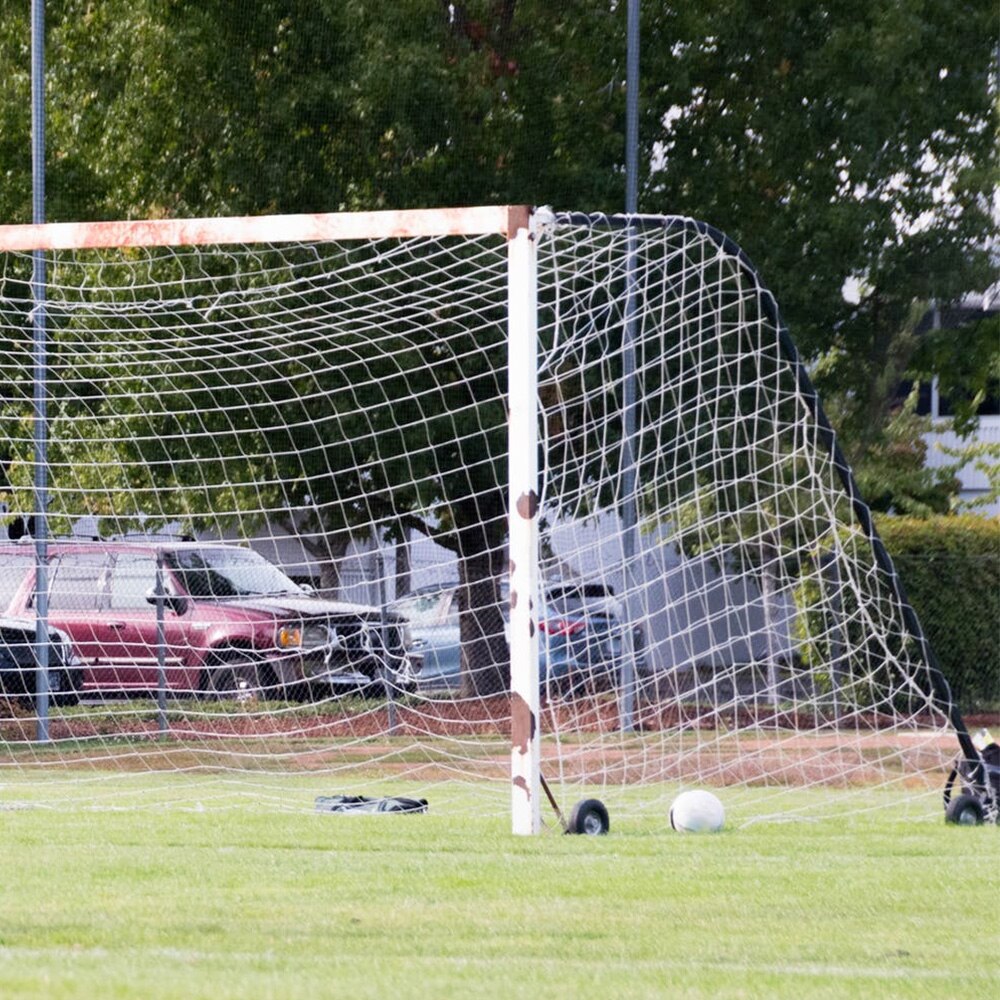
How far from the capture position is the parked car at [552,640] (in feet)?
45.4

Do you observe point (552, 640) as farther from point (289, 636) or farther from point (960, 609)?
point (960, 609)

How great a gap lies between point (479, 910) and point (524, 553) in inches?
94.3

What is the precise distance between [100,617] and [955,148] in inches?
345

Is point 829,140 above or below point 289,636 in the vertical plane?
above

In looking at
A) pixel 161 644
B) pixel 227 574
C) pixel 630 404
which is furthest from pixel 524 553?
pixel 227 574

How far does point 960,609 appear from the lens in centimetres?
1670

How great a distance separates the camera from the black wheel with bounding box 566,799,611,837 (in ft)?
27.1

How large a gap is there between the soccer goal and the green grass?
456 centimetres

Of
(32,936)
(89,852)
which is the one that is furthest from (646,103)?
(32,936)

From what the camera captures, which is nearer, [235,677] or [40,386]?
[40,386]

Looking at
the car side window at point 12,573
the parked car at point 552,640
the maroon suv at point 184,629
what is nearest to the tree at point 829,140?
the parked car at point 552,640

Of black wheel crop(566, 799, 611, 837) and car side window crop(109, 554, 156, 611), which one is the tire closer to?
car side window crop(109, 554, 156, 611)

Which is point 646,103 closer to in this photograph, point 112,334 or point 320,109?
point 320,109

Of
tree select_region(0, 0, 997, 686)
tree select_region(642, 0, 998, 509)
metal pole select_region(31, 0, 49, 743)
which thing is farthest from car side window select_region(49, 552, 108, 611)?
tree select_region(642, 0, 998, 509)
